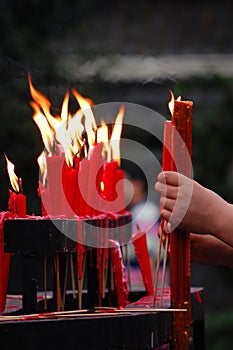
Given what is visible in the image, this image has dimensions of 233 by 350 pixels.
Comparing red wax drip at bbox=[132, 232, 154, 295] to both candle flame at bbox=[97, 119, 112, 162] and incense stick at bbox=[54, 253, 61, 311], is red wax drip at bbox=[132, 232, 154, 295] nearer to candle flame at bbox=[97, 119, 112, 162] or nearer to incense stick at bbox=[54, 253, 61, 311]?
candle flame at bbox=[97, 119, 112, 162]

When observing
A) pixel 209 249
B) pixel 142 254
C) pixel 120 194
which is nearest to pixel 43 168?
pixel 120 194

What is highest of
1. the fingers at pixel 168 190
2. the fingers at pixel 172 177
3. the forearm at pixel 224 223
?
the fingers at pixel 172 177

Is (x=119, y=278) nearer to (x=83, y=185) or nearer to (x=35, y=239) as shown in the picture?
(x=83, y=185)

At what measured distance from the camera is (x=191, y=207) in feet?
9.78

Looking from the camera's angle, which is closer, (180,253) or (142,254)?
(180,253)

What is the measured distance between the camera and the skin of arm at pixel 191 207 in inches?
116

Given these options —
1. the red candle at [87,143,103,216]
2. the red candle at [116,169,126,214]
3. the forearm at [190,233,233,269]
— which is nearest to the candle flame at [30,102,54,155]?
the red candle at [87,143,103,216]

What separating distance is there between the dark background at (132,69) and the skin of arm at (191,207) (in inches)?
55.3

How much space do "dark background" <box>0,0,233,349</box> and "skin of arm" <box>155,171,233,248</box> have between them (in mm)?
1406

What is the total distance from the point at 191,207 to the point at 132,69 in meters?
6.14

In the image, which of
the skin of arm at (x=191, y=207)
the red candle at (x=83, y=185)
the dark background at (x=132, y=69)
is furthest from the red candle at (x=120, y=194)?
the dark background at (x=132, y=69)

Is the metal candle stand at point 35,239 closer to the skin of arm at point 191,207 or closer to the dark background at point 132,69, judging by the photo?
the skin of arm at point 191,207

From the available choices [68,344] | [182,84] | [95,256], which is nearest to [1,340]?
[68,344]

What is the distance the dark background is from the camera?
240 inches
